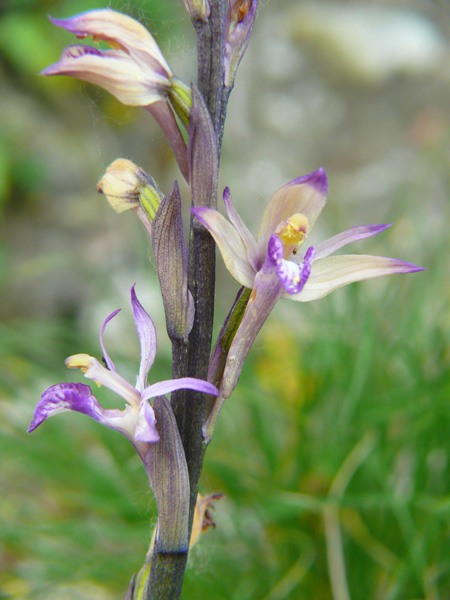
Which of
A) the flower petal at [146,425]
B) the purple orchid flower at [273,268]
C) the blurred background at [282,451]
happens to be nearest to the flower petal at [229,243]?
the purple orchid flower at [273,268]

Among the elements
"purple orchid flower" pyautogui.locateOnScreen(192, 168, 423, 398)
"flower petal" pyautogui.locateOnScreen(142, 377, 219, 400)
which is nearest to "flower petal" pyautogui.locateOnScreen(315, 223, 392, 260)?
"purple orchid flower" pyautogui.locateOnScreen(192, 168, 423, 398)

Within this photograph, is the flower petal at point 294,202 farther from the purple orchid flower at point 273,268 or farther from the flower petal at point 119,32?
the flower petal at point 119,32

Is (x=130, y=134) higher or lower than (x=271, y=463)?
higher

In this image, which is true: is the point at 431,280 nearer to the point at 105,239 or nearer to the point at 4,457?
the point at 4,457

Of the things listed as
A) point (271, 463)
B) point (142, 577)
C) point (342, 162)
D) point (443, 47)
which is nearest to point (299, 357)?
point (271, 463)

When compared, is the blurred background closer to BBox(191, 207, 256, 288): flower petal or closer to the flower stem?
the flower stem
